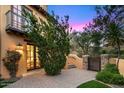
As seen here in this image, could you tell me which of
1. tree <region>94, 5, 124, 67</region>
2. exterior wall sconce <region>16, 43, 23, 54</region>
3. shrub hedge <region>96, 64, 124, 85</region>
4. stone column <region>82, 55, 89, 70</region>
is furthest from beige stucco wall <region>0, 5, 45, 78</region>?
stone column <region>82, 55, 89, 70</region>

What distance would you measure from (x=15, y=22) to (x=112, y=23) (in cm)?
395

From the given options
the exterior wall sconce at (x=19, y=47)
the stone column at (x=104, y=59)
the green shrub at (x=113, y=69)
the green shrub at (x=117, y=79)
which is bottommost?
the green shrub at (x=117, y=79)

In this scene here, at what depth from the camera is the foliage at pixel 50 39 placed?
28.9 feet

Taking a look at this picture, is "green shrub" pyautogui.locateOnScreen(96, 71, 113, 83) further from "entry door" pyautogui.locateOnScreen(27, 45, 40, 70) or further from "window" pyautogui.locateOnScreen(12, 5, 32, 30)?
"window" pyautogui.locateOnScreen(12, 5, 32, 30)

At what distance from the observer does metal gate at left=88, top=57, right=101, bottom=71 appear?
1066cm

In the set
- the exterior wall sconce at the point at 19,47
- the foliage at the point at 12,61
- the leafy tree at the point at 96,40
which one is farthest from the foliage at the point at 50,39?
the leafy tree at the point at 96,40

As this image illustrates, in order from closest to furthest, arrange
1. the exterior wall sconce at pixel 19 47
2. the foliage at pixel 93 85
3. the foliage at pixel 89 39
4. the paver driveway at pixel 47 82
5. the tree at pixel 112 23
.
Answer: the foliage at pixel 93 85 < the paver driveway at pixel 47 82 < the tree at pixel 112 23 < the exterior wall sconce at pixel 19 47 < the foliage at pixel 89 39

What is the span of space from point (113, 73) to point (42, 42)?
9.93 feet

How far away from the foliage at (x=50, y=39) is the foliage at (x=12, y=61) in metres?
0.95

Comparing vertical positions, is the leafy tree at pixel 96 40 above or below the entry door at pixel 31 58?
above

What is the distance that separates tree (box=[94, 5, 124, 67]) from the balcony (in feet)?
10.3

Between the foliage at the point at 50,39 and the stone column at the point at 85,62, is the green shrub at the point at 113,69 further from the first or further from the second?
the stone column at the point at 85,62

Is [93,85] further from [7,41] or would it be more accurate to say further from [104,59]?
[7,41]

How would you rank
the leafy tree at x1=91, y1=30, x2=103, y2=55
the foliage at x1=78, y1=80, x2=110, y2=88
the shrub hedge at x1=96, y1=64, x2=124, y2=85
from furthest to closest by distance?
the leafy tree at x1=91, y1=30, x2=103, y2=55, the shrub hedge at x1=96, y1=64, x2=124, y2=85, the foliage at x1=78, y1=80, x2=110, y2=88
